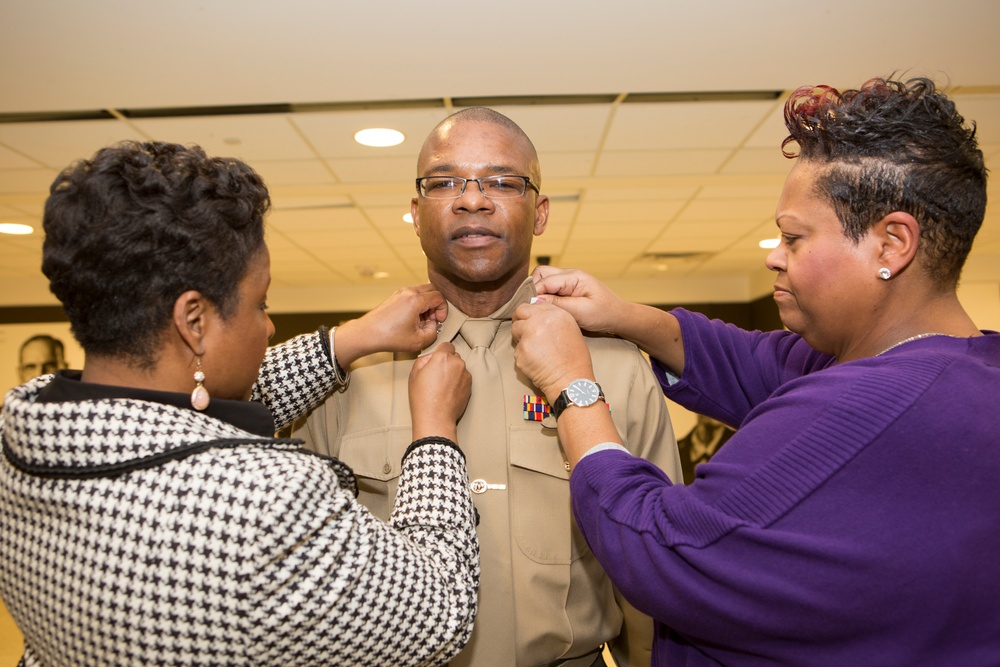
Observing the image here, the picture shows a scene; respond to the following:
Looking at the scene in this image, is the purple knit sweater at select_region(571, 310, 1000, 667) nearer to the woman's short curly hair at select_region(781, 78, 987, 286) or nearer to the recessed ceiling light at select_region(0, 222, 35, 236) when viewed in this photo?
the woman's short curly hair at select_region(781, 78, 987, 286)

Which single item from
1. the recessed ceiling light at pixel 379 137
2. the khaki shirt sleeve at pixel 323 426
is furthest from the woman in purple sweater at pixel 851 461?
the recessed ceiling light at pixel 379 137

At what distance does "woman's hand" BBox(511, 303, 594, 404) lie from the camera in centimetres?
136

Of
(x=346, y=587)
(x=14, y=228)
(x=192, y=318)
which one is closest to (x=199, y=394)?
(x=192, y=318)

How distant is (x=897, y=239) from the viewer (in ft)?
3.66

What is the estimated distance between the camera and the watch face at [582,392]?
1.29m

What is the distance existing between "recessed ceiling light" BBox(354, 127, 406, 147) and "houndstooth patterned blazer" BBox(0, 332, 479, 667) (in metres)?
3.23

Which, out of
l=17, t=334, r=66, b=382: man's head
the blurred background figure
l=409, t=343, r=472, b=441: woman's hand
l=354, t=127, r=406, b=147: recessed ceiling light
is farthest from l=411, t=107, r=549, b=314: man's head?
l=17, t=334, r=66, b=382: man's head

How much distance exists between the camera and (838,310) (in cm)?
120

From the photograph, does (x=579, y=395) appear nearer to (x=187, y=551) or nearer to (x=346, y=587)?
(x=346, y=587)

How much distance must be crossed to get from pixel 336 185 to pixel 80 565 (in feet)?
15.0

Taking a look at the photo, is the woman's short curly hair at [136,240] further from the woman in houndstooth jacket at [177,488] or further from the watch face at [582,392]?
the watch face at [582,392]

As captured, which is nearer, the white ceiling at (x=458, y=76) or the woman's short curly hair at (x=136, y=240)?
the woman's short curly hair at (x=136, y=240)

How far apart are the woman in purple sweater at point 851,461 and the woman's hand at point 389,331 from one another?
1.31 feet

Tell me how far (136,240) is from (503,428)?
2.86ft
